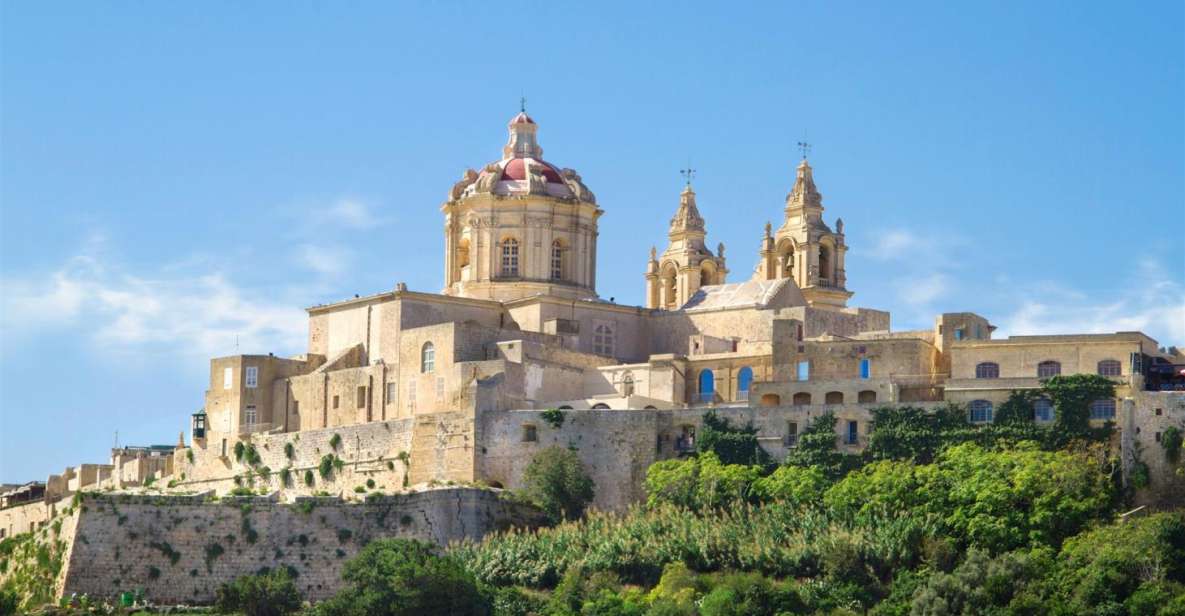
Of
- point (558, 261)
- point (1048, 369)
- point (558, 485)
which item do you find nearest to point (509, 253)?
point (558, 261)

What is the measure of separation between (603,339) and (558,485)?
10.00 meters

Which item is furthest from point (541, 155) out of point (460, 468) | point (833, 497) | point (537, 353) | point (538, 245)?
point (833, 497)

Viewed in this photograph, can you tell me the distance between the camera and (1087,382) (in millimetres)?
60594

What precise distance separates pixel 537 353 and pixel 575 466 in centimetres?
555

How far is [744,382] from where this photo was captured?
67.2 meters

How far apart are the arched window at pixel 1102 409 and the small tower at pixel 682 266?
22.2 m

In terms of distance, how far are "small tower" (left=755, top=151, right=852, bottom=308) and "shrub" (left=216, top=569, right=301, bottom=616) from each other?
23.7m

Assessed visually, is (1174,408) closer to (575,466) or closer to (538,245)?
(575,466)

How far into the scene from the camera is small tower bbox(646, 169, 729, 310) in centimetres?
8169

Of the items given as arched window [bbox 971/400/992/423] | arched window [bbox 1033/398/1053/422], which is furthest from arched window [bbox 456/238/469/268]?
arched window [bbox 1033/398/1053/422]

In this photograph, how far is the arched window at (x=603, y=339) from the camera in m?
71.9

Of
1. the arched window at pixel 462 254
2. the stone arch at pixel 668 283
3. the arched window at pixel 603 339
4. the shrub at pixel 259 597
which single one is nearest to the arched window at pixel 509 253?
the arched window at pixel 462 254

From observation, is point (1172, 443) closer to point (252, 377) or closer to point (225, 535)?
point (225, 535)

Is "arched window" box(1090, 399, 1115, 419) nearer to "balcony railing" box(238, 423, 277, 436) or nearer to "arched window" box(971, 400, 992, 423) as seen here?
"arched window" box(971, 400, 992, 423)
